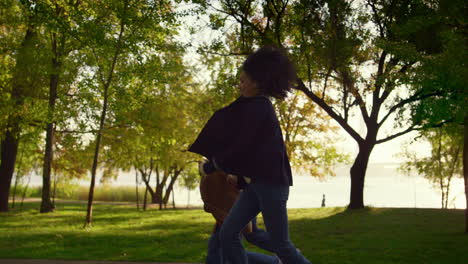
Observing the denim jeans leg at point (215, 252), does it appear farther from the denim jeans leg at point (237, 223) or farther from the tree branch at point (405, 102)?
the tree branch at point (405, 102)

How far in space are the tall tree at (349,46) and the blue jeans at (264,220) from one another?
11.4 meters

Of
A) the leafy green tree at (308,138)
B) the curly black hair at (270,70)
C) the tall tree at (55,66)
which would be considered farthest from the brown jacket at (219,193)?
the leafy green tree at (308,138)

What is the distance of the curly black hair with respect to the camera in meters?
4.00

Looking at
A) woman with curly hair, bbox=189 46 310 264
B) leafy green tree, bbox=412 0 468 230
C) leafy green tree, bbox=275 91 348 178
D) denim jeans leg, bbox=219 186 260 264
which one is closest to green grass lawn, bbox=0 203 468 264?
leafy green tree, bbox=412 0 468 230

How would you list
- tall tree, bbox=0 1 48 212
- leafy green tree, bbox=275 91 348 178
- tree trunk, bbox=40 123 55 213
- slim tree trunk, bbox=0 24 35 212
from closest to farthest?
tall tree, bbox=0 1 48 212 → slim tree trunk, bbox=0 24 35 212 → tree trunk, bbox=40 123 55 213 → leafy green tree, bbox=275 91 348 178

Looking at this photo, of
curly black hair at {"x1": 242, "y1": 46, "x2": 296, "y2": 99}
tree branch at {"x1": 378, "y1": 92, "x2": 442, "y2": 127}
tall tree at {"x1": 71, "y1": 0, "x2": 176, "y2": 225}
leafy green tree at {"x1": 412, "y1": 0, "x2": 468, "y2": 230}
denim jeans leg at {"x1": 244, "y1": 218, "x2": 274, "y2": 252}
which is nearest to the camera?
curly black hair at {"x1": 242, "y1": 46, "x2": 296, "y2": 99}

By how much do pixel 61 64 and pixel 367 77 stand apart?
39.5ft

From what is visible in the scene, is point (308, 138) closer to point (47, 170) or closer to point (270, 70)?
point (47, 170)

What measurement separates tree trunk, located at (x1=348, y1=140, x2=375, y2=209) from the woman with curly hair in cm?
1729

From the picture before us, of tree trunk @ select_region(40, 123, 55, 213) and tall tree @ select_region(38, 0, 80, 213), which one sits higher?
tall tree @ select_region(38, 0, 80, 213)

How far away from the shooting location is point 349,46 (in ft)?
55.1

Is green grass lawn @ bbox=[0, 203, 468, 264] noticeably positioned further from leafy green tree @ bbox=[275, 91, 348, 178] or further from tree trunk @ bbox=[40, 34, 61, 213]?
leafy green tree @ bbox=[275, 91, 348, 178]

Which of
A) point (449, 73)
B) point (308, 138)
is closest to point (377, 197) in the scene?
point (308, 138)

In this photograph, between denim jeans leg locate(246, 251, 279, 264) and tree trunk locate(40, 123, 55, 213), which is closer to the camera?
denim jeans leg locate(246, 251, 279, 264)
